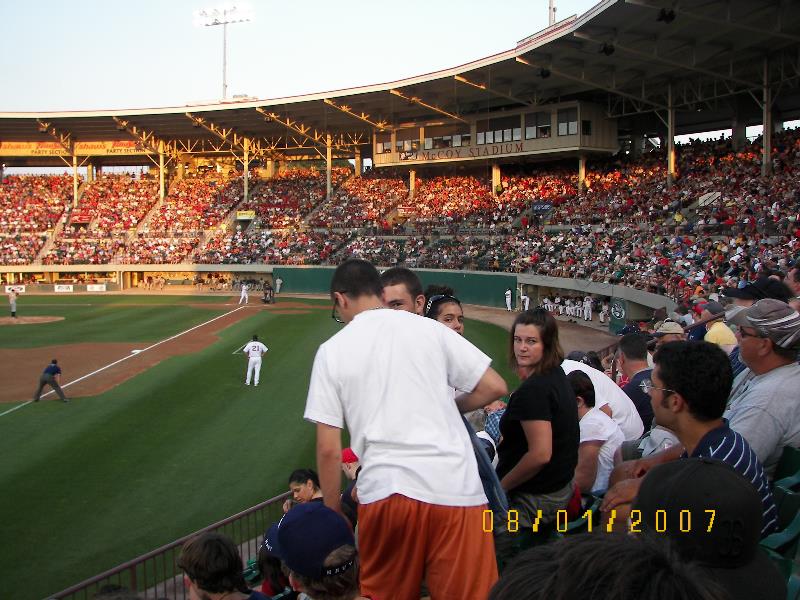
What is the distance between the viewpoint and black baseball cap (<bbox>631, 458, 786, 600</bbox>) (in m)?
2.20

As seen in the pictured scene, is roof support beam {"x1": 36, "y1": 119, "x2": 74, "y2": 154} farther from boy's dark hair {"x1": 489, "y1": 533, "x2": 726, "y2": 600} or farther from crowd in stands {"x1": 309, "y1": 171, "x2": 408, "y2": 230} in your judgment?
boy's dark hair {"x1": 489, "y1": 533, "x2": 726, "y2": 600}

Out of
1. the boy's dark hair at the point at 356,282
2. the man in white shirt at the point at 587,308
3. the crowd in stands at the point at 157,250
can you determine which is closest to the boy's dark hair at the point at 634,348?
the boy's dark hair at the point at 356,282

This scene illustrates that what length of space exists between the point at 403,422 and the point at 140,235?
60.2 metres

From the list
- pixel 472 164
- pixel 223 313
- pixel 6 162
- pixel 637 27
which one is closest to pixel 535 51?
pixel 637 27

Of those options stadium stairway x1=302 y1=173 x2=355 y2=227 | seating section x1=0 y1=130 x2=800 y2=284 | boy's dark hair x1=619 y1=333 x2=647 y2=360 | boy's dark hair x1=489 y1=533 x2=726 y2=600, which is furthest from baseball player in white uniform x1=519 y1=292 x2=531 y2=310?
boy's dark hair x1=489 y1=533 x2=726 y2=600

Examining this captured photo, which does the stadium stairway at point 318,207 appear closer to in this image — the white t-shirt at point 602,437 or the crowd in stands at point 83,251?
the crowd in stands at point 83,251

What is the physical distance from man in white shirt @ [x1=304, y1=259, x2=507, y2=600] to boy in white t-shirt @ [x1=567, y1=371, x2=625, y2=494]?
2090 mm

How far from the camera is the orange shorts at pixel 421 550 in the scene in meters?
3.08

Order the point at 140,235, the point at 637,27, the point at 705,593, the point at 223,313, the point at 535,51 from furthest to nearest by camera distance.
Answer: the point at 140,235 < the point at 223,313 < the point at 535,51 < the point at 637,27 < the point at 705,593

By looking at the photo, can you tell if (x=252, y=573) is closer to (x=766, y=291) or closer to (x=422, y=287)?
(x=422, y=287)

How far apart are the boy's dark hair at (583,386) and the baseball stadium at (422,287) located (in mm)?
37

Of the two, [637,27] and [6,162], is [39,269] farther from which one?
[637,27]

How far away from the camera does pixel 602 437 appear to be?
5141mm

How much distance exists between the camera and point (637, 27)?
3058cm
